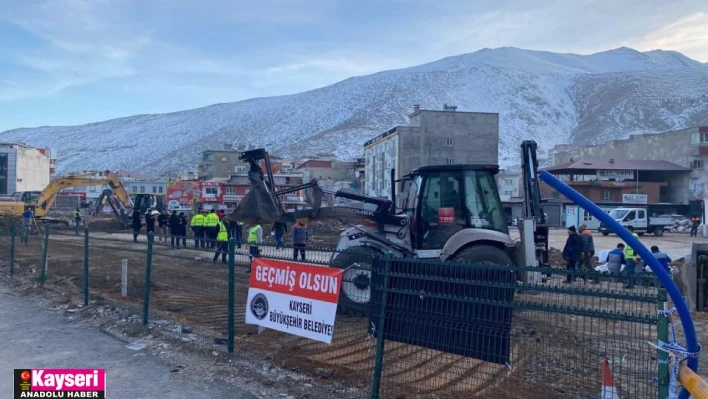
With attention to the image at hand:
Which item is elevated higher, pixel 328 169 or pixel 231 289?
pixel 328 169

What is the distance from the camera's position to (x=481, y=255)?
10555mm

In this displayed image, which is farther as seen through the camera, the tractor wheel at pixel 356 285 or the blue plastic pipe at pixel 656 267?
the tractor wheel at pixel 356 285

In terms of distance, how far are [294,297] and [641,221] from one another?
1646 inches

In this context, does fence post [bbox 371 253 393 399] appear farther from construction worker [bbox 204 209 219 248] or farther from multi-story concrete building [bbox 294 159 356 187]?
multi-story concrete building [bbox 294 159 356 187]

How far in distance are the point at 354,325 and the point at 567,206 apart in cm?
5275

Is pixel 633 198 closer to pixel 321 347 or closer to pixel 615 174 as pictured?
pixel 615 174

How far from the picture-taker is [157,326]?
912 centimetres

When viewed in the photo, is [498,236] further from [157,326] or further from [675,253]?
[675,253]

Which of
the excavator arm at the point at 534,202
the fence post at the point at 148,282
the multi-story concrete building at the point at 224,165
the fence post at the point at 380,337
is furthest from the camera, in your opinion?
the multi-story concrete building at the point at 224,165

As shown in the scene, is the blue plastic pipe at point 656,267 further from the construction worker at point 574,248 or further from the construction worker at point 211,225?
the construction worker at point 211,225

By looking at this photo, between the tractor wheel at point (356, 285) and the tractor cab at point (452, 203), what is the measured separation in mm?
5007

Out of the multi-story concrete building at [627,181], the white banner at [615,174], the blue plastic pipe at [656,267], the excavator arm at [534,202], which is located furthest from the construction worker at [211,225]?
the white banner at [615,174]

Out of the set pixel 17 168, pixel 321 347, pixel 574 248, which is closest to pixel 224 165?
pixel 17 168

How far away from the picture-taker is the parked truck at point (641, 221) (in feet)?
138
